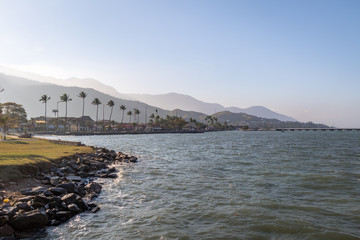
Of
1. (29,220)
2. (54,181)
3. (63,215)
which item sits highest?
(54,181)

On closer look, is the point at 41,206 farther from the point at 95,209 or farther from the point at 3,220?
the point at 95,209

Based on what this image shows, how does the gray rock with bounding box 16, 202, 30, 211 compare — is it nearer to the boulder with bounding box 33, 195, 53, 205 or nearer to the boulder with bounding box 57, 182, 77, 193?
the boulder with bounding box 33, 195, 53, 205

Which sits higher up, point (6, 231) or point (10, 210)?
point (10, 210)

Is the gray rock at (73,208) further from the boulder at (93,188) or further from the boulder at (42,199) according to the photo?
the boulder at (93,188)

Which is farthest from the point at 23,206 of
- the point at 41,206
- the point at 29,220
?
the point at 29,220

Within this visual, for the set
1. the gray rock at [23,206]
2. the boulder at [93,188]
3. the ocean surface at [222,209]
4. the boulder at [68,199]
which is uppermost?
the gray rock at [23,206]

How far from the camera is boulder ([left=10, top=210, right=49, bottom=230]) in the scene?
1224cm

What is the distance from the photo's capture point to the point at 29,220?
41.0 ft

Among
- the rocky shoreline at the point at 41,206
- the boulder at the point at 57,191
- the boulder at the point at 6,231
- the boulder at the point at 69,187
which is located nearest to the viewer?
the boulder at the point at 6,231

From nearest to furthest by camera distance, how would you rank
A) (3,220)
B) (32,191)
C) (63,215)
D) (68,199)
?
(3,220) → (63,215) → (68,199) → (32,191)

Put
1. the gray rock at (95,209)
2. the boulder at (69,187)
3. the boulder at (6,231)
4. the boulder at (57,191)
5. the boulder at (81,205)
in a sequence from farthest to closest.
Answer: the boulder at (69,187), the boulder at (57,191), the boulder at (81,205), the gray rock at (95,209), the boulder at (6,231)

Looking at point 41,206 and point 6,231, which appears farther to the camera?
point 41,206

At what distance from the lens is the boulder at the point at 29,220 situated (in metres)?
12.2

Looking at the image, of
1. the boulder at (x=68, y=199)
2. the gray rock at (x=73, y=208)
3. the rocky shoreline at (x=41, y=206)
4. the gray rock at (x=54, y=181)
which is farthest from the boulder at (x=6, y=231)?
the gray rock at (x=54, y=181)
